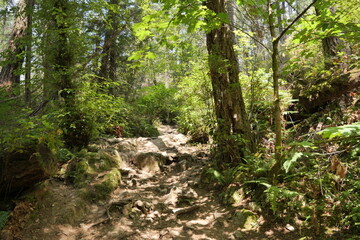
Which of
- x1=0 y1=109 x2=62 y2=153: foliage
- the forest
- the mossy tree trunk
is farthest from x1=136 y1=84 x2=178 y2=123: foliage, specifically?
x1=0 y1=109 x2=62 y2=153: foliage

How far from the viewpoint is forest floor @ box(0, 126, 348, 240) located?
10.3ft

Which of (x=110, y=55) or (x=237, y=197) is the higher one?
(x=110, y=55)

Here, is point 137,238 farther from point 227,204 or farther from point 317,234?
point 317,234

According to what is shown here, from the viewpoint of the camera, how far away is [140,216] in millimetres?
3859

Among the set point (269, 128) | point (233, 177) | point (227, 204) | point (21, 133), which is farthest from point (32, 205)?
point (269, 128)

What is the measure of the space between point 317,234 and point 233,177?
69.7 inches

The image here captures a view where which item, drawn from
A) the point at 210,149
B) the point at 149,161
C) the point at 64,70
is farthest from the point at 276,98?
the point at 64,70

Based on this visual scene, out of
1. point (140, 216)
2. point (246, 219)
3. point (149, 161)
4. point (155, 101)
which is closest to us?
point (246, 219)

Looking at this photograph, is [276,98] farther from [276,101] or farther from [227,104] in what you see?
[227,104]

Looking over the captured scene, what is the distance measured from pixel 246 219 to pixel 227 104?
93.1 inches

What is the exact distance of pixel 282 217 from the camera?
3170 mm

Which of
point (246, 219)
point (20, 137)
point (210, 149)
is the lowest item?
point (246, 219)

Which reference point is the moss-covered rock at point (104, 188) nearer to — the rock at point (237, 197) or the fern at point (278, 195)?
the rock at point (237, 197)

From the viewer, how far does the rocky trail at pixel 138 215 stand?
3176 millimetres
